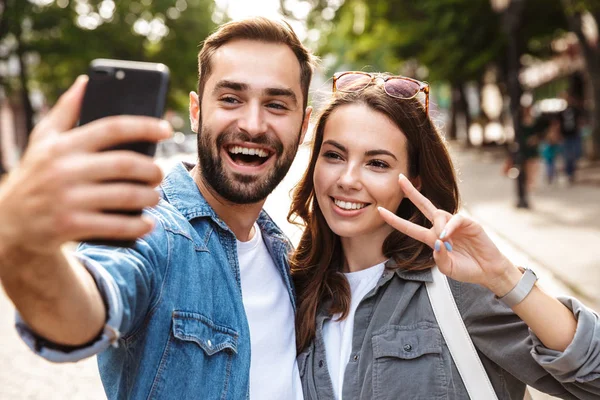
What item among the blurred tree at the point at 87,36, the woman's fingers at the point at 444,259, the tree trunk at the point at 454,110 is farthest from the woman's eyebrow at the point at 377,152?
the tree trunk at the point at 454,110

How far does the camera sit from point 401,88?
114 inches

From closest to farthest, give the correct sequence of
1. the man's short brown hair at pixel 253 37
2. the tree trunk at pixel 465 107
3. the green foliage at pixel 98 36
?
the man's short brown hair at pixel 253 37
the green foliage at pixel 98 36
the tree trunk at pixel 465 107

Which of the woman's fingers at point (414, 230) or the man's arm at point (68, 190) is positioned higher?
the man's arm at point (68, 190)

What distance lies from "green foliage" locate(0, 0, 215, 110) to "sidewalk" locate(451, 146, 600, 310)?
→ 17.8m

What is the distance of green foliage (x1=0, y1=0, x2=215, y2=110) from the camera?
86.3ft

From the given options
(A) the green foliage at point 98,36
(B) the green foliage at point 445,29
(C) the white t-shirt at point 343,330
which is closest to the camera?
(C) the white t-shirt at point 343,330

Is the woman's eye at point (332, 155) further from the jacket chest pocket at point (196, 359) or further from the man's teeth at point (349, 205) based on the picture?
the jacket chest pocket at point (196, 359)

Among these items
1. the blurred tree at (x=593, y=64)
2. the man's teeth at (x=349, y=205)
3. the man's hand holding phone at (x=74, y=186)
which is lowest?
the blurred tree at (x=593, y=64)

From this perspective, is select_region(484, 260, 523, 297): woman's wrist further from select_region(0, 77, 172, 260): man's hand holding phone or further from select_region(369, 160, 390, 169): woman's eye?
select_region(0, 77, 172, 260): man's hand holding phone

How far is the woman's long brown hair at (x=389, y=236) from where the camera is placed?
2.74 metres

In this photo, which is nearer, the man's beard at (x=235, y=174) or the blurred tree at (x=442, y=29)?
the man's beard at (x=235, y=174)

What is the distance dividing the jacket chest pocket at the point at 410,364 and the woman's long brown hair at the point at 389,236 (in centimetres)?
27

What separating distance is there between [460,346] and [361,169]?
0.85m

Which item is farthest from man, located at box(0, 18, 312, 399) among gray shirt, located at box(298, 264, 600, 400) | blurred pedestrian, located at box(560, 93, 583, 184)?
blurred pedestrian, located at box(560, 93, 583, 184)
